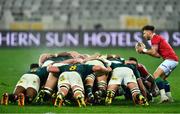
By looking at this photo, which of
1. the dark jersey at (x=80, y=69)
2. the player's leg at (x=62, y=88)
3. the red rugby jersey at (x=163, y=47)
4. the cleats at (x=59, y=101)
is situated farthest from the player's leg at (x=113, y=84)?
the red rugby jersey at (x=163, y=47)

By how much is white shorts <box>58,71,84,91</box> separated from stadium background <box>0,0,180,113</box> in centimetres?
1733

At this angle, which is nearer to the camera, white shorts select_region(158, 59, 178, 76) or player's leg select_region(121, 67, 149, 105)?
player's leg select_region(121, 67, 149, 105)

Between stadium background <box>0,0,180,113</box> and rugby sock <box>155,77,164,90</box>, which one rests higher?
stadium background <box>0,0,180,113</box>

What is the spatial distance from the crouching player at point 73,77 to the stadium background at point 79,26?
16.9 m

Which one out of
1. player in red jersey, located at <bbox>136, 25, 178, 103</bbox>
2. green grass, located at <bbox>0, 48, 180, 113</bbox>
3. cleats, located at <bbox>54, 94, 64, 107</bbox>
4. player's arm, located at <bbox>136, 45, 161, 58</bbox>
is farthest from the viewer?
player in red jersey, located at <bbox>136, 25, 178, 103</bbox>

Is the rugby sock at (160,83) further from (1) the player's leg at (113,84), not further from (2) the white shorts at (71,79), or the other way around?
(2) the white shorts at (71,79)

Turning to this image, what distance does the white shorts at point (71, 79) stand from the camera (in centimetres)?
1580

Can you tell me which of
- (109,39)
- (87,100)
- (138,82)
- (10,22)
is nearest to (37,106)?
(87,100)

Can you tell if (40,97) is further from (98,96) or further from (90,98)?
(98,96)

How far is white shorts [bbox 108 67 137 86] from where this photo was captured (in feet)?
53.4

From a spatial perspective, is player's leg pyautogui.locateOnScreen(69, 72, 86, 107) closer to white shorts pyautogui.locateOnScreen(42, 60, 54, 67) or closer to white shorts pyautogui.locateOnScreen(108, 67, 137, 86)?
white shorts pyautogui.locateOnScreen(108, 67, 137, 86)

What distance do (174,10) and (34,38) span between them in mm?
10321

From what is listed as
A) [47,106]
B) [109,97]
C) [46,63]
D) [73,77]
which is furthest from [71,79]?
[46,63]

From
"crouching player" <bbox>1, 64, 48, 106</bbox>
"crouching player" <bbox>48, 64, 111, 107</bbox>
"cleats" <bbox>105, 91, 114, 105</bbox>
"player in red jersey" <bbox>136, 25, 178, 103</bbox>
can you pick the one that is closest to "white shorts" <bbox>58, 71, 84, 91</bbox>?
"crouching player" <bbox>48, 64, 111, 107</bbox>
